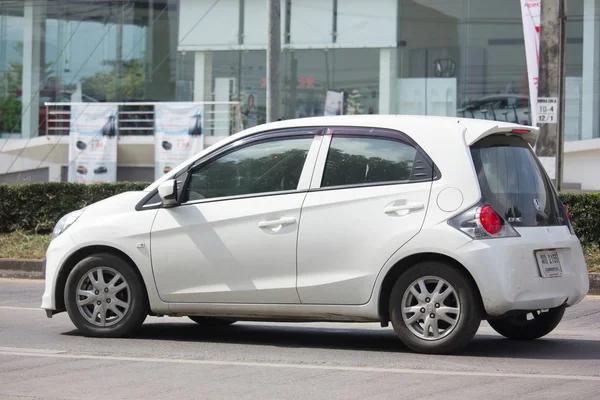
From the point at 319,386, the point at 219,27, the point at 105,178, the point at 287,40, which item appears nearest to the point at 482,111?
the point at 287,40

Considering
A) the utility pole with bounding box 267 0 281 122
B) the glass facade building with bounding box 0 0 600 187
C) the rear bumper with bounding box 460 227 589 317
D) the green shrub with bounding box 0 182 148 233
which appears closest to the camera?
the rear bumper with bounding box 460 227 589 317

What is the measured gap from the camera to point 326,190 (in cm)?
769

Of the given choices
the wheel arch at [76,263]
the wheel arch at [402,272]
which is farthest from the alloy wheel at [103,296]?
the wheel arch at [402,272]

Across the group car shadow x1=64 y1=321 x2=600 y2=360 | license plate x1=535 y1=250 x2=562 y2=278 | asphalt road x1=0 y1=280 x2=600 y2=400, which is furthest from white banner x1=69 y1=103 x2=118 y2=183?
license plate x1=535 y1=250 x2=562 y2=278

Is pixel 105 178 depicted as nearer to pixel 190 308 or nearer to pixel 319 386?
pixel 190 308

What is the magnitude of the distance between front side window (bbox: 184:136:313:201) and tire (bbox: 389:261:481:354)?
1.18 m

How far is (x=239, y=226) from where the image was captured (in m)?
7.84

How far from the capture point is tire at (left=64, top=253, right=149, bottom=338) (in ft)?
26.8

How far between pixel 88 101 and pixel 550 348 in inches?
897

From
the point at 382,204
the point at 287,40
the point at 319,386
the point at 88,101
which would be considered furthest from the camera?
the point at 88,101

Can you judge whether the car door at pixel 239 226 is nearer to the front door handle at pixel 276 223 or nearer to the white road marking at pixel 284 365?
the front door handle at pixel 276 223

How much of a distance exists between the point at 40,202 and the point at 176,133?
33.2 ft

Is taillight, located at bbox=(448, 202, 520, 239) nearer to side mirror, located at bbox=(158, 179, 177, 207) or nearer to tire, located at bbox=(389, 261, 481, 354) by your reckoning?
tire, located at bbox=(389, 261, 481, 354)

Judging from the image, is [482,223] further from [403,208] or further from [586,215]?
[586,215]
